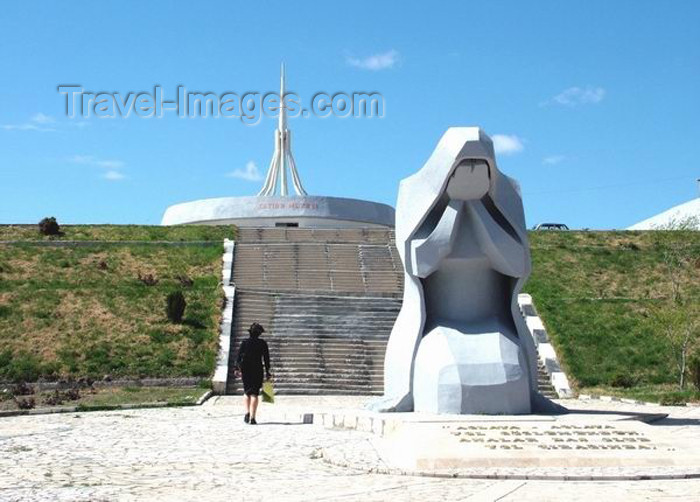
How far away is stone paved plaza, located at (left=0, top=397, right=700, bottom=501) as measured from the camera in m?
8.09

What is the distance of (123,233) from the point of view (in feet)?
124

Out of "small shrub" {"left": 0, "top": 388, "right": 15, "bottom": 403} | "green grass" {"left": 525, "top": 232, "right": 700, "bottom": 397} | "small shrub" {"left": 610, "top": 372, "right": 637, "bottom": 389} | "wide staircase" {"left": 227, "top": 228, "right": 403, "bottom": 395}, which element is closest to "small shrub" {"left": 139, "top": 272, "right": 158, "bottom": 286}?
"wide staircase" {"left": 227, "top": 228, "right": 403, "bottom": 395}

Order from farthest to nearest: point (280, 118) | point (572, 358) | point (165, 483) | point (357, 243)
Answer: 1. point (280, 118)
2. point (357, 243)
3. point (572, 358)
4. point (165, 483)

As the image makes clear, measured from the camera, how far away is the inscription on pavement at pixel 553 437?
1005cm

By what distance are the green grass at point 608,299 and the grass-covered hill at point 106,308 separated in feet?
32.4

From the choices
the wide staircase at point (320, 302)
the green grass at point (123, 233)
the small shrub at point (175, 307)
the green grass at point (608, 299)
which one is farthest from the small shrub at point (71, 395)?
the green grass at point (123, 233)

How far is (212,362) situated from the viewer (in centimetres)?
2333

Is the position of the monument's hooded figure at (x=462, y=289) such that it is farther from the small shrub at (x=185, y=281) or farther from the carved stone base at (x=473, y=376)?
the small shrub at (x=185, y=281)

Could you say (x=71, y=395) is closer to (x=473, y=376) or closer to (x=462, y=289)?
(x=462, y=289)

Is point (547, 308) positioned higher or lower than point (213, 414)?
higher

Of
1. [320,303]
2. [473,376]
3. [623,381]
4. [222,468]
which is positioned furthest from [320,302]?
[222,468]

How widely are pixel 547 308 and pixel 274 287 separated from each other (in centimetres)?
873

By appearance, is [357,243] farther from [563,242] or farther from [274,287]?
[563,242]

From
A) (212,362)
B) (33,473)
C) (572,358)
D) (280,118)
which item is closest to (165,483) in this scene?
(33,473)
